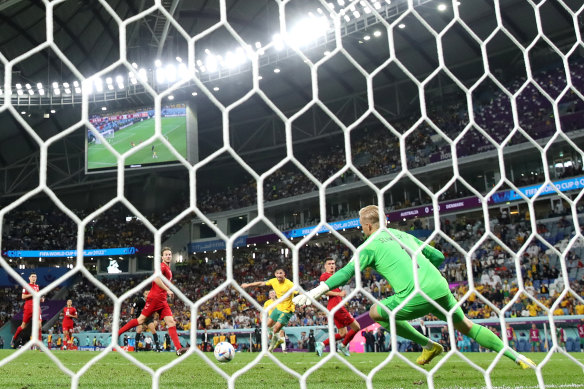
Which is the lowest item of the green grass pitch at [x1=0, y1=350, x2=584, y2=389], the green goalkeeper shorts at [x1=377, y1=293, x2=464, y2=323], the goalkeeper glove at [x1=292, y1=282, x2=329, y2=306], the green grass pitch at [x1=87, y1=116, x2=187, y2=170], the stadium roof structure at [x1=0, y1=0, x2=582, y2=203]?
the green grass pitch at [x1=0, y1=350, x2=584, y2=389]

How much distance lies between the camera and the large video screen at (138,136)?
62.4 ft

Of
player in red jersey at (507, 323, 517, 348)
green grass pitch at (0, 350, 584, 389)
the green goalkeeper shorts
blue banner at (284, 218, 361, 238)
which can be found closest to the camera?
the green goalkeeper shorts

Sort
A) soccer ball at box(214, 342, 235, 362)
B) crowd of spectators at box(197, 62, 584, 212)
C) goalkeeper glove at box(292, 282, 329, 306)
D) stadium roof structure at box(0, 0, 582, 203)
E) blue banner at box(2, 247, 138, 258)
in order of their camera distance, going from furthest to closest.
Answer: blue banner at box(2, 247, 138, 258) → stadium roof structure at box(0, 0, 582, 203) → crowd of spectators at box(197, 62, 584, 212) → soccer ball at box(214, 342, 235, 362) → goalkeeper glove at box(292, 282, 329, 306)

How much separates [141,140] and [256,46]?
19.8ft

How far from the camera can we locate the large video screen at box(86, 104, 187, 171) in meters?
19.0

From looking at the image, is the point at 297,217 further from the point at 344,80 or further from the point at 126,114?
the point at 126,114

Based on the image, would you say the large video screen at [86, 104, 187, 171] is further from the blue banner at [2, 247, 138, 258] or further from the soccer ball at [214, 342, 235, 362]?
the soccer ball at [214, 342, 235, 362]

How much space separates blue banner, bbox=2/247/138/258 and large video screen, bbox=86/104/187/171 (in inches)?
301

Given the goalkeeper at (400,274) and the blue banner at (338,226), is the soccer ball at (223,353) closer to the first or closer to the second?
the goalkeeper at (400,274)

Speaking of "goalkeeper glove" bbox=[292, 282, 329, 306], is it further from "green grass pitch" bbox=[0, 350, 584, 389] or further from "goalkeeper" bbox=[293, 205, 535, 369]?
"green grass pitch" bbox=[0, 350, 584, 389]

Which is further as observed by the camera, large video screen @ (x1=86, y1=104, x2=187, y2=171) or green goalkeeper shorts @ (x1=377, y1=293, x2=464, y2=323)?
large video screen @ (x1=86, y1=104, x2=187, y2=171)

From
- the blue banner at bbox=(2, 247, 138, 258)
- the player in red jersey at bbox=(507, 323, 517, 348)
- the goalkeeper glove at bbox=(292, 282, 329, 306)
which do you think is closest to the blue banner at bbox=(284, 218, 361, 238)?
the blue banner at bbox=(2, 247, 138, 258)

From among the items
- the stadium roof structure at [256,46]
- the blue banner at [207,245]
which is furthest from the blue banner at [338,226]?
the stadium roof structure at [256,46]

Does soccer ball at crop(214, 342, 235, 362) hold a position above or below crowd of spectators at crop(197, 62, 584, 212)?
below
